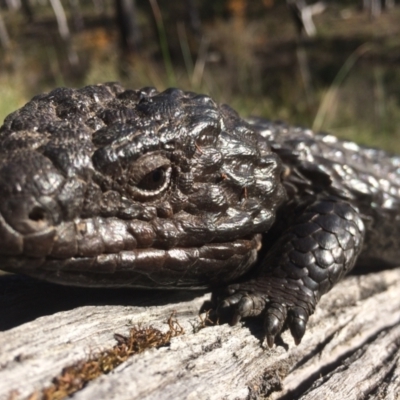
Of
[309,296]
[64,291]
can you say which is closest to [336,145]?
[309,296]

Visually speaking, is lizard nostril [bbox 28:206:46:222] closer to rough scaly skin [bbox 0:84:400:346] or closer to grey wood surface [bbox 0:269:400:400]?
rough scaly skin [bbox 0:84:400:346]

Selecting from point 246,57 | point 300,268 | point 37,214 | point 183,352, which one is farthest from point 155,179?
point 246,57

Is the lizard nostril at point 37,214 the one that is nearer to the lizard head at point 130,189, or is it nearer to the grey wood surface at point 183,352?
the lizard head at point 130,189

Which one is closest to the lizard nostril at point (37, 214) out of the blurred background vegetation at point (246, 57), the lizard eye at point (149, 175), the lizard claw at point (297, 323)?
the lizard eye at point (149, 175)

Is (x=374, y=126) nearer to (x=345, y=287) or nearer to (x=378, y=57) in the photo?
(x=345, y=287)

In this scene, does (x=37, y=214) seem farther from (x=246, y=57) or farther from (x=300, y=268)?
(x=246, y=57)

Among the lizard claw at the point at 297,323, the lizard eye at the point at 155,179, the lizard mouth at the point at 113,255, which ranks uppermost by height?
the lizard eye at the point at 155,179
